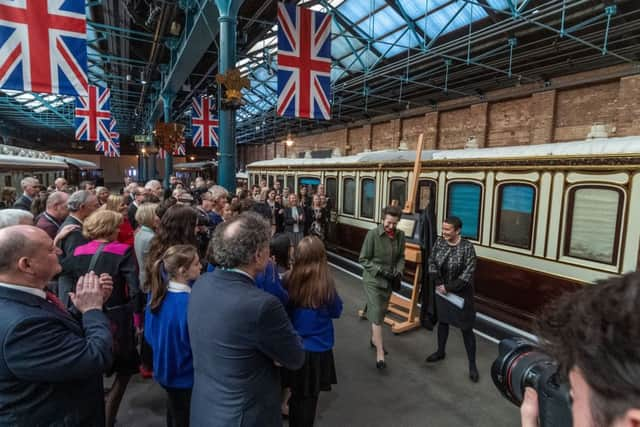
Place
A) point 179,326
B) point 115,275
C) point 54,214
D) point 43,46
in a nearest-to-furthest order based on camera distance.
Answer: point 179,326 < point 115,275 < point 54,214 < point 43,46

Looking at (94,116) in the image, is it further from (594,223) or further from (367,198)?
(594,223)

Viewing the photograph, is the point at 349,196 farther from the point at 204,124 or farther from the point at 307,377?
the point at 307,377

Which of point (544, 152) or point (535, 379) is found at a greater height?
point (544, 152)

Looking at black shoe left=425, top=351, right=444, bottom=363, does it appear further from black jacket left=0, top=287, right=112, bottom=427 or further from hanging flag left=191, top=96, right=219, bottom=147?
hanging flag left=191, top=96, right=219, bottom=147

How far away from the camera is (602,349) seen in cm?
56

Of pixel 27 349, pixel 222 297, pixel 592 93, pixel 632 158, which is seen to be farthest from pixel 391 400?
pixel 592 93

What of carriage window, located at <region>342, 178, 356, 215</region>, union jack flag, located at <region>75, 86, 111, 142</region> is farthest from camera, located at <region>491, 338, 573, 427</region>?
union jack flag, located at <region>75, 86, 111, 142</region>

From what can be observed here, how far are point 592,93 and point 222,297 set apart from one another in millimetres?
12263

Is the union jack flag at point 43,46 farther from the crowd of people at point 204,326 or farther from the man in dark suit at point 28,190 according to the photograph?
the man in dark suit at point 28,190

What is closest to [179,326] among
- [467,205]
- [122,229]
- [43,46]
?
[122,229]

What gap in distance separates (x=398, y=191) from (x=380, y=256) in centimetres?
350

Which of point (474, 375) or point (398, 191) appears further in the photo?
point (398, 191)

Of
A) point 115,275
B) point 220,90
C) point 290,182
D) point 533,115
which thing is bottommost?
point 115,275

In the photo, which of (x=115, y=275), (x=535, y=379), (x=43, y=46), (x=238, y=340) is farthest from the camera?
(x=43, y=46)
